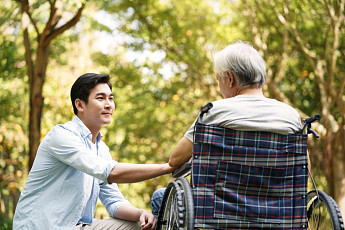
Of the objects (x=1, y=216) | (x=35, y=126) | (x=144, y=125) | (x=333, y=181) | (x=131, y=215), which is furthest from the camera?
(x=144, y=125)

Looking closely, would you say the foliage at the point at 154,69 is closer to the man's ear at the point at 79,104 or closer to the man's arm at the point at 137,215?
the man's ear at the point at 79,104

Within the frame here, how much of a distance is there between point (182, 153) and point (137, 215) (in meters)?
0.62

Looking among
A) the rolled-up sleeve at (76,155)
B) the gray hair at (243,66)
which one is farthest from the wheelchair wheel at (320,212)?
the rolled-up sleeve at (76,155)

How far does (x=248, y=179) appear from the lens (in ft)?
6.97

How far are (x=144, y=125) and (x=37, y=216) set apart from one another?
24.9 ft

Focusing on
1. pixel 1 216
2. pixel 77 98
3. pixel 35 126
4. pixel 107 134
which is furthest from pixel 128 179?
pixel 107 134

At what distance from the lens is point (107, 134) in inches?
361

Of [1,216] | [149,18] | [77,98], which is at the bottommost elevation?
[1,216]

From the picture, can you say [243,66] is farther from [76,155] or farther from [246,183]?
[76,155]

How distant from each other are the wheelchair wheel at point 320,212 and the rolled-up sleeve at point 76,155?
0.94 meters

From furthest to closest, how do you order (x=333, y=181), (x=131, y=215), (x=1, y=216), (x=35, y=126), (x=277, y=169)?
(x=333, y=181) < (x=1, y=216) < (x=35, y=126) < (x=131, y=215) < (x=277, y=169)

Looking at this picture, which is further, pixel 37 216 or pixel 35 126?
pixel 35 126

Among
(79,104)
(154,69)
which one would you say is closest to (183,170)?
(79,104)

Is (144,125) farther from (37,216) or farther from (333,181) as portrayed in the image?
(37,216)
